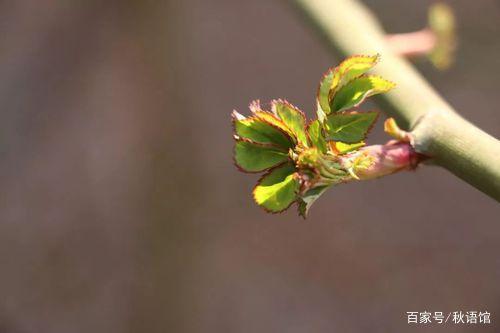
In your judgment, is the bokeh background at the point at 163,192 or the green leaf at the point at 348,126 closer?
the green leaf at the point at 348,126

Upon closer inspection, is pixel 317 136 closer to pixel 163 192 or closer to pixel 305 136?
pixel 305 136

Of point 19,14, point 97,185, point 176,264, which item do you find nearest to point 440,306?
point 176,264
